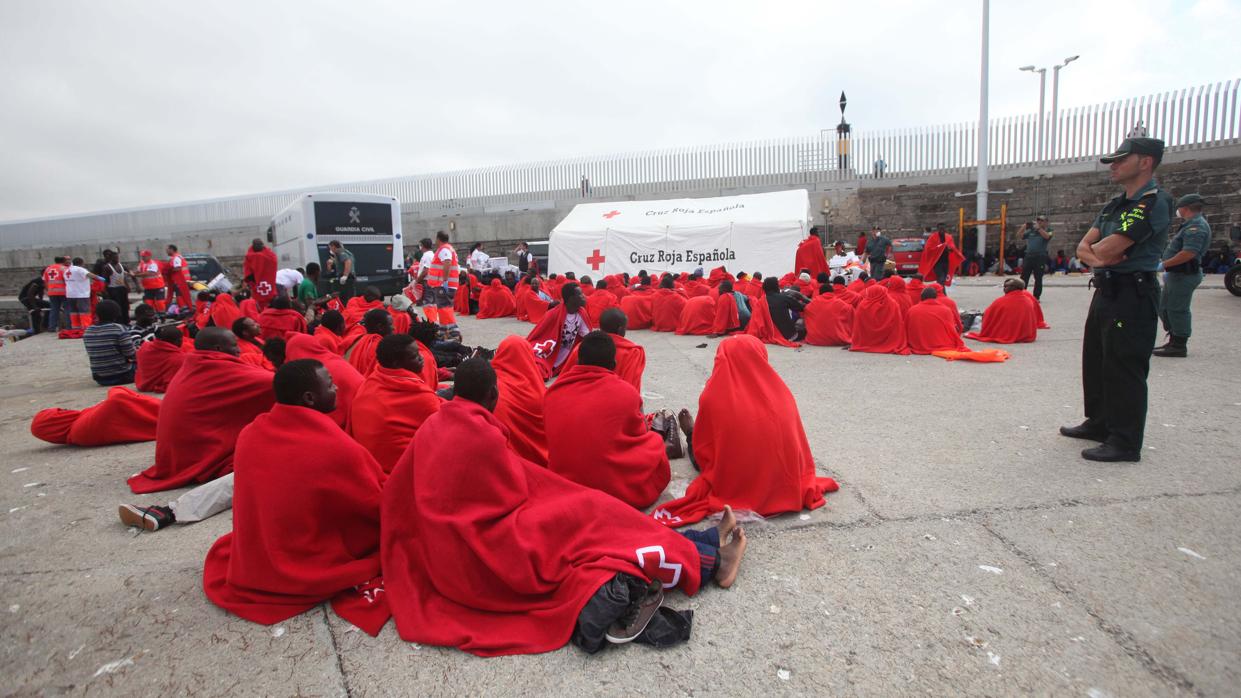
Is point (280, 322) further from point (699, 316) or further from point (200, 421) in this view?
point (699, 316)

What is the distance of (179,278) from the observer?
46.1 feet

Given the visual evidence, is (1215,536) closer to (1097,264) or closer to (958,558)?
(958,558)

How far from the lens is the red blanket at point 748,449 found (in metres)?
3.36

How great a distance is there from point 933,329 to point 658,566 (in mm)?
6675

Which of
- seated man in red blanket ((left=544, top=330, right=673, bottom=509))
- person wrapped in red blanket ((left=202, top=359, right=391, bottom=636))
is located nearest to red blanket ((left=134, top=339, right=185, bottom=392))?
person wrapped in red blanket ((left=202, top=359, right=391, bottom=636))

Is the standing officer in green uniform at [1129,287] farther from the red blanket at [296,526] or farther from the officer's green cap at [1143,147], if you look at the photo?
the red blanket at [296,526]

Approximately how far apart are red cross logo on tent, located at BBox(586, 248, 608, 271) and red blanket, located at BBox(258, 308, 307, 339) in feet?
33.4

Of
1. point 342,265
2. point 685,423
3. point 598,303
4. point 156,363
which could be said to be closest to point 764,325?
point 598,303

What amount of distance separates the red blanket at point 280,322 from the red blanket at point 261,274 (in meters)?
3.62

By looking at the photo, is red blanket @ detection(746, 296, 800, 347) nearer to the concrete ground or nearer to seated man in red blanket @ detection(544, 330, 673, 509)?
the concrete ground

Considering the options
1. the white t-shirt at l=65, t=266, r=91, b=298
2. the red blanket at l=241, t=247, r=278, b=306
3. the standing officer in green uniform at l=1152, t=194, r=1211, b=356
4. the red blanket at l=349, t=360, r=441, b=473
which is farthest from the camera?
the white t-shirt at l=65, t=266, r=91, b=298

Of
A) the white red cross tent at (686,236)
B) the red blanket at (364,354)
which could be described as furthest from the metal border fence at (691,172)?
the red blanket at (364,354)

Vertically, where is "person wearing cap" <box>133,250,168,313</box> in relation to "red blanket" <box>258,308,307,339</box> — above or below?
above

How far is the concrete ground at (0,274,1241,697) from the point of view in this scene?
2.18 meters
